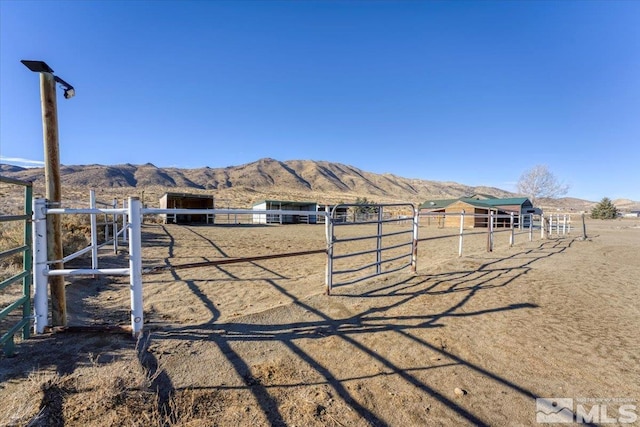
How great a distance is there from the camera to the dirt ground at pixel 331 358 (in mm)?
2299

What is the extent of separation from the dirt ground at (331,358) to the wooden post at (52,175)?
1.46 ft

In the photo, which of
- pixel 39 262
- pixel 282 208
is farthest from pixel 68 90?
pixel 282 208

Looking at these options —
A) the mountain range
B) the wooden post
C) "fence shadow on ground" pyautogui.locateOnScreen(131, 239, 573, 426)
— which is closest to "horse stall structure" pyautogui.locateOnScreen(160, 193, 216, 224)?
"fence shadow on ground" pyautogui.locateOnScreen(131, 239, 573, 426)

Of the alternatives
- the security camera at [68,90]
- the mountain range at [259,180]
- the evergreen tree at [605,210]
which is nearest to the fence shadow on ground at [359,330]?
the security camera at [68,90]

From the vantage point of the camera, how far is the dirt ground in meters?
2.30

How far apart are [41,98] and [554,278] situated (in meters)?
8.94

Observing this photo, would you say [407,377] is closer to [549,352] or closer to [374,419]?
[374,419]

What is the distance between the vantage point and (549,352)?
10.9ft

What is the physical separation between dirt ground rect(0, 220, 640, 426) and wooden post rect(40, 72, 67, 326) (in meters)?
0.45

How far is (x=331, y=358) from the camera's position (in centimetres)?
310

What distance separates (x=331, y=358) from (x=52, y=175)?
359cm

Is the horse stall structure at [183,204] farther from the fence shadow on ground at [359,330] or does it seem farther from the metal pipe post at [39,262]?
the metal pipe post at [39,262]

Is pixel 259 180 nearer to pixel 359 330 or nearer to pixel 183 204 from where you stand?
pixel 183 204

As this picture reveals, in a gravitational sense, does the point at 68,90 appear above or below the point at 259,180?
below
